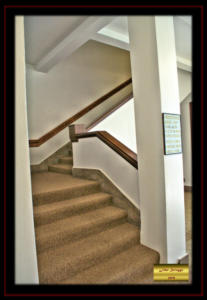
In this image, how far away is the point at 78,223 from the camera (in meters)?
2.00

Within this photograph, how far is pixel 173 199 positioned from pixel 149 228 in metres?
0.40

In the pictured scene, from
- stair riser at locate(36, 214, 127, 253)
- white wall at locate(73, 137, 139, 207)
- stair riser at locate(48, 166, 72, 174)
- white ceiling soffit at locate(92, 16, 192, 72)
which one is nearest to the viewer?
stair riser at locate(36, 214, 127, 253)

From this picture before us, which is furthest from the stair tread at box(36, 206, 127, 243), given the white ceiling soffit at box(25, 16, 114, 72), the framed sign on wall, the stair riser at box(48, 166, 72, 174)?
the white ceiling soffit at box(25, 16, 114, 72)

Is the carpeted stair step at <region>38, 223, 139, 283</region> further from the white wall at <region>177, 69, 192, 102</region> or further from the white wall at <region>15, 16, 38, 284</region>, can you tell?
the white wall at <region>177, 69, 192, 102</region>

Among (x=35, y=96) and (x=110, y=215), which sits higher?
(x=35, y=96)

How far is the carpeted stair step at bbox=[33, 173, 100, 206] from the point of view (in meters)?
2.24

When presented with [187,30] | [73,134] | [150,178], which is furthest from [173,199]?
[187,30]

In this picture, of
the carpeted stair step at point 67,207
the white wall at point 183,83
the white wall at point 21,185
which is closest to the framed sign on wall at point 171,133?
the carpeted stair step at point 67,207

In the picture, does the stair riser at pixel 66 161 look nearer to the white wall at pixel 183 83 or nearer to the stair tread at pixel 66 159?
the stair tread at pixel 66 159

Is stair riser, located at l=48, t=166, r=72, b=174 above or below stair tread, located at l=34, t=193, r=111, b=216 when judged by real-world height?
above

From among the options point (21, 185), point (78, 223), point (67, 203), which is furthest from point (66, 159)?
point (21, 185)
